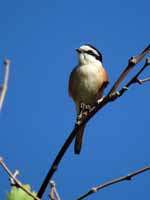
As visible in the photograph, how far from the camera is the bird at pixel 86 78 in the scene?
521 centimetres

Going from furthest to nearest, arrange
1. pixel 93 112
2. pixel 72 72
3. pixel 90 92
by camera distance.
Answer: pixel 72 72
pixel 90 92
pixel 93 112

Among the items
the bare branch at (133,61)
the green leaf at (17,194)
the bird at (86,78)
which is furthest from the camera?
the bird at (86,78)

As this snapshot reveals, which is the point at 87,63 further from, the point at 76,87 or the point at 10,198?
the point at 10,198

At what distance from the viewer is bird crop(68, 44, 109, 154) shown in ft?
17.1

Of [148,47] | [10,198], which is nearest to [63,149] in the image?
[10,198]

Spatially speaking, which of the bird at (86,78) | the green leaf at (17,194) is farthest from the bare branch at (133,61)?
the bird at (86,78)

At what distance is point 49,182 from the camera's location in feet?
5.11

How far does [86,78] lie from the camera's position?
535 centimetres

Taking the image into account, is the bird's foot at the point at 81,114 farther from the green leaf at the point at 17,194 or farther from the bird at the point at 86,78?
the bird at the point at 86,78

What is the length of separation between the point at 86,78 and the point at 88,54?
528 mm

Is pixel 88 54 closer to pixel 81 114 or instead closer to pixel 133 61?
pixel 81 114

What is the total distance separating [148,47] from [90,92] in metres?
3.75

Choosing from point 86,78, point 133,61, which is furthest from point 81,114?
point 86,78

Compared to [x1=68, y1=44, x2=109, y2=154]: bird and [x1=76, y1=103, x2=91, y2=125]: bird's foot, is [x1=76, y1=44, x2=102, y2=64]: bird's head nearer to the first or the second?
[x1=68, y1=44, x2=109, y2=154]: bird
